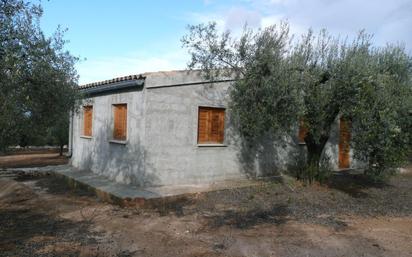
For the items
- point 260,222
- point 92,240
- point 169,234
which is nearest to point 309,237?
point 260,222

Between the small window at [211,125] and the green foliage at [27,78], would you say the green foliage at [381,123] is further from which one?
the green foliage at [27,78]

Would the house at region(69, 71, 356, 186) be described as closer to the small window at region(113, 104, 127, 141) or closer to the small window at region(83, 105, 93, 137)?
the small window at region(113, 104, 127, 141)

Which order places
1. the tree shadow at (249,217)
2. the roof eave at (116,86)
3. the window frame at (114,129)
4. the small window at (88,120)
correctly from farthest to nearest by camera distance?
1. the small window at (88,120)
2. the window frame at (114,129)
3. the roof eave at (116,86)
4. the tree shadow at (249,217)

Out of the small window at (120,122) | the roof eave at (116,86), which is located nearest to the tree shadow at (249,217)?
the roof eave at (116,86)

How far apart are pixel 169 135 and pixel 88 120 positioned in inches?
195

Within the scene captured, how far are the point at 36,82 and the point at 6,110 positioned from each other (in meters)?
0.83

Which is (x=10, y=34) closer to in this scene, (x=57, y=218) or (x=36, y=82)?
(x=36, y=82)

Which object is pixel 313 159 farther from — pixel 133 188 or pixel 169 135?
pixel 133 188

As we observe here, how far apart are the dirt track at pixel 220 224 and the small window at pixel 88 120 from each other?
311 cm

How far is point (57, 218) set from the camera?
8.98 meters

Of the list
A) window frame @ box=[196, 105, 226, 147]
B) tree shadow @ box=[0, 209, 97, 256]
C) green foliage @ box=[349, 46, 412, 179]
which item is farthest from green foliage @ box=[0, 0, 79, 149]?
green foliage @ box=[349, 46, 412, 179]

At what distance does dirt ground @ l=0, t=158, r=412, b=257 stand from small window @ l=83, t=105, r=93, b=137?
9.39 feet

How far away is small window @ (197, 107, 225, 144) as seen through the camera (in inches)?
492

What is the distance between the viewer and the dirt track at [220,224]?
A: 685 centimetres
